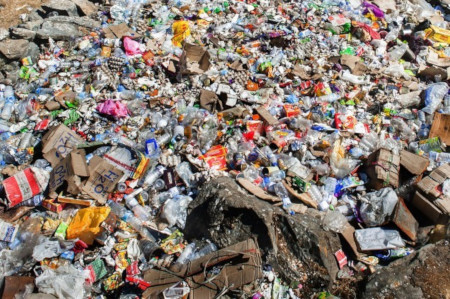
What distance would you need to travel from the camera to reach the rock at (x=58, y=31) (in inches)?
250

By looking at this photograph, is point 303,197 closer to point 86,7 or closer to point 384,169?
point 384,169

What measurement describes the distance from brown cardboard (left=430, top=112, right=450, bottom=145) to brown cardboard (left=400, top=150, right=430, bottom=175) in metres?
0.75

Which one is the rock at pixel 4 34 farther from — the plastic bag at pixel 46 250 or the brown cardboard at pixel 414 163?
the brown cardboard at pixel 414 163

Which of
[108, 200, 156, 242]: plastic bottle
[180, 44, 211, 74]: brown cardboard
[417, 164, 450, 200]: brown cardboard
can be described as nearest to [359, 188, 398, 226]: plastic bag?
[417, 164, 450, 200]: brown cardboard

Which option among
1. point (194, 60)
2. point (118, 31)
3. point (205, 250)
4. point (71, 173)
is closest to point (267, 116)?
point (194, 60)

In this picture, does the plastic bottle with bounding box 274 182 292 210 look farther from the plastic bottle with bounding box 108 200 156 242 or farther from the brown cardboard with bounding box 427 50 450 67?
the brown cardboard with bounding box 427 50 450 67

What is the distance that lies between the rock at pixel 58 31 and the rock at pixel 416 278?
597cm

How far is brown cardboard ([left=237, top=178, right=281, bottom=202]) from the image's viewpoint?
375cm

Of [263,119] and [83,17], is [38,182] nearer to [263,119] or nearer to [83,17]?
[263,119]

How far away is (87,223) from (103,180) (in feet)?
1.71

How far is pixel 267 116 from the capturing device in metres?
4.89

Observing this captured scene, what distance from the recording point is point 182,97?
17.5 ft

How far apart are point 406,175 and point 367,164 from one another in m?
0.43

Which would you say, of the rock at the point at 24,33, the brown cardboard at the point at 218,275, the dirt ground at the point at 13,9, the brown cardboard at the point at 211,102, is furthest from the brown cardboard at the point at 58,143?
the dirt ground at the point at 13,9
